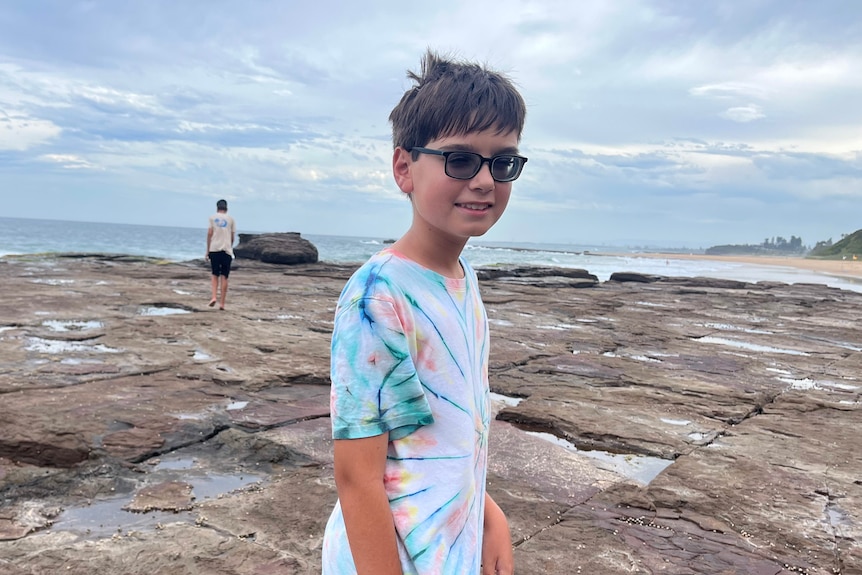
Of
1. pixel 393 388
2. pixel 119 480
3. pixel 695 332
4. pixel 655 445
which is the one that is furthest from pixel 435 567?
pixel 695 332

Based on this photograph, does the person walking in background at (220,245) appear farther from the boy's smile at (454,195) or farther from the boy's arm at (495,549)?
the boy's smile at (454,195)

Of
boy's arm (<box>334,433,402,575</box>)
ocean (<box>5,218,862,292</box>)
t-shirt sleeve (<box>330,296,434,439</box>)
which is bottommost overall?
ocean (<box>5,218,862,292</box>)

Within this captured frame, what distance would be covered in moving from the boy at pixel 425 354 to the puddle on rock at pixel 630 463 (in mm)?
2817

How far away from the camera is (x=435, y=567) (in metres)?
1.14

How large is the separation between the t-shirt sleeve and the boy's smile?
216 millimetres

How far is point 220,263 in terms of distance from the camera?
10.3 m

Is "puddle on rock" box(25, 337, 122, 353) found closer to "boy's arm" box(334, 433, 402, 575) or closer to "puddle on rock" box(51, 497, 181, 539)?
"puddle on rock" box(51, 497, 181, 539)

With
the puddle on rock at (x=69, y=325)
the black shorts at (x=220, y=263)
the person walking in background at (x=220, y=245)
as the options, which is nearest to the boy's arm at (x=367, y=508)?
the puddle on rock at (x=69, y=325)

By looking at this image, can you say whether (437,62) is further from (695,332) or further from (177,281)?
(177,281)

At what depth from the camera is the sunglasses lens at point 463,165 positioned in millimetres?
A: 1252

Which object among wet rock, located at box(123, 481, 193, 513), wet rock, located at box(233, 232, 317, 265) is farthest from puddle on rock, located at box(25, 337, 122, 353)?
wet rock, located at box(233, 232, 317, 265)

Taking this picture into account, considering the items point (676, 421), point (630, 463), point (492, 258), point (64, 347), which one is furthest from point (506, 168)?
point (492, 258)

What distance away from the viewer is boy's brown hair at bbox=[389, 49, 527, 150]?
127 centimetres

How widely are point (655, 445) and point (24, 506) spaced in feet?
12.0
